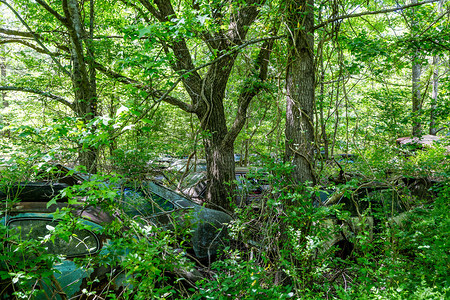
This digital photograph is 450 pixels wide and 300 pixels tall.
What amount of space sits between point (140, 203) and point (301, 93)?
2755 mm

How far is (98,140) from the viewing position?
268 centimetres

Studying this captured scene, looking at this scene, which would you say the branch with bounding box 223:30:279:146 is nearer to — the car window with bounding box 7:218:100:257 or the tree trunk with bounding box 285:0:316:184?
the tree trunk with bounding box 285:0:316:184

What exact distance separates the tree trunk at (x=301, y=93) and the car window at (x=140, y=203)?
1.99 metres

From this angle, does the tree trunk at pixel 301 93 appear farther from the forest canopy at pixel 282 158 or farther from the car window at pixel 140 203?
the car window at pixel 140 203

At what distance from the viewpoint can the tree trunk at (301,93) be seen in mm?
3994

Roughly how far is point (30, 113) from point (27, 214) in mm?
9072

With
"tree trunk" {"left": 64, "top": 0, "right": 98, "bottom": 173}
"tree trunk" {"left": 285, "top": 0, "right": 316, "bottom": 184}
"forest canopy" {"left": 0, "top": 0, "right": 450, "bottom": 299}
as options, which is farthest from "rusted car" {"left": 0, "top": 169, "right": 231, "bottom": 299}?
"tree trunk" {"left": 64, "top": 0, "right": 98, "bottom": 173}

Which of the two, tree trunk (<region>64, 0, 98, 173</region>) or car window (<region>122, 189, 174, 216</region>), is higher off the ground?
tree trunk (<region>64, 0, 98, 173</region>)

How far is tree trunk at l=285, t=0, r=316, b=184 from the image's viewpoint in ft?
13.1

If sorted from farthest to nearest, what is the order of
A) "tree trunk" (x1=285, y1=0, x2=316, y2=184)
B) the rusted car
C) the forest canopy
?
"tree trunk" (x1=285, y1=0, x2=316, y2=184) < the forest canopy < the rusted car

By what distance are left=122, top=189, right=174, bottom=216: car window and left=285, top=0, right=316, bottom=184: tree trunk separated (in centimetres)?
199

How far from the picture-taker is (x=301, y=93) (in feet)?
13.4

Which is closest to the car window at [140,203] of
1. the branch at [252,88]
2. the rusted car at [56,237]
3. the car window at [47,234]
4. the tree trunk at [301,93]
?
the rusted car at [56,237]

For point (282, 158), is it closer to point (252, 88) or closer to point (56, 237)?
point (252, 88)
